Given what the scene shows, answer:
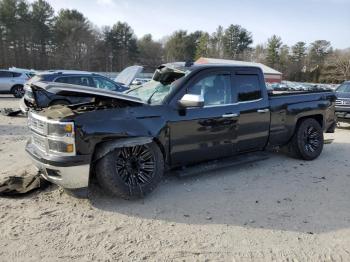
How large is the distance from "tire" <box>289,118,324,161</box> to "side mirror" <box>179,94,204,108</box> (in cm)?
284

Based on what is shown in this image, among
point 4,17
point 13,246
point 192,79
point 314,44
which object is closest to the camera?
point 13,246

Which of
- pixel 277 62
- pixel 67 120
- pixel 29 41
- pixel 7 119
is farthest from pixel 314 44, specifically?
pixel 67 120

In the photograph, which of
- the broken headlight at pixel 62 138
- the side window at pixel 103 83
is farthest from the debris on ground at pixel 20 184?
the side window at pixel 103 83

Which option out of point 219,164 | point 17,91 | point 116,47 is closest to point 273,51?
point 116,47

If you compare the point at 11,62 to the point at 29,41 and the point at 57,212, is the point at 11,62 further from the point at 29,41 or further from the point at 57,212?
the point at 57,212

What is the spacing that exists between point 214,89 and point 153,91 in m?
0.97

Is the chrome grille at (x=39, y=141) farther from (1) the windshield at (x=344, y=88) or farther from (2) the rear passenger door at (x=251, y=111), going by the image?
(1) the windshield at (x=344, y=88)

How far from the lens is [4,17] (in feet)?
172

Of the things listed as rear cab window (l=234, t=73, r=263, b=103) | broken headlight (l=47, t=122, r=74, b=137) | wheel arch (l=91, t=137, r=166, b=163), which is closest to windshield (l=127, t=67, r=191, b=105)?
wheel arch (l=91, t=137, r=166, b=163)

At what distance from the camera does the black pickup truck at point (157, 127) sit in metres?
4.30

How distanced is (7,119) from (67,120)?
30.0 ft

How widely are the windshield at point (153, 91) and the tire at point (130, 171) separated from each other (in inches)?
30.4

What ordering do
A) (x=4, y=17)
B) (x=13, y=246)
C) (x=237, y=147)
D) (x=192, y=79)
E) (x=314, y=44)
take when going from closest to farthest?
1. (x=13, y=246)
2. (x=192, y=79)
3. (x=237, y=147)
4. (x=4, y=17)
5. (x=314, y=44)

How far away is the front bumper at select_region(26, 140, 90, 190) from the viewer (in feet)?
13.8
